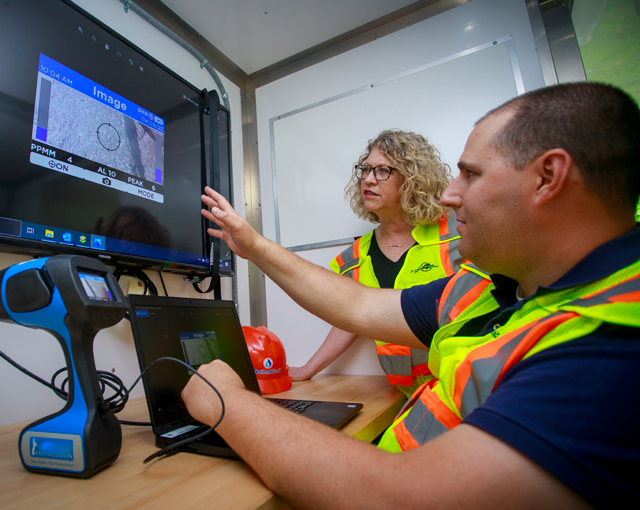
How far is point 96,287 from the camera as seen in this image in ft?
2.32

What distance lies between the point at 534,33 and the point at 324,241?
4.61 ft

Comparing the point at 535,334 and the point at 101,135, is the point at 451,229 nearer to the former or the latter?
the point at 535,334

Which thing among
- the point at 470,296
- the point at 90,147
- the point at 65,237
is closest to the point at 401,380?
the point at 470,296

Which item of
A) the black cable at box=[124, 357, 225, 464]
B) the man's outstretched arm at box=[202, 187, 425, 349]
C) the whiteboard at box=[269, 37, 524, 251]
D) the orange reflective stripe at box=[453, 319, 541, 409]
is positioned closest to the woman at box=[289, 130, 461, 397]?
the whiteboard at box=[269, 37, 524, 251]

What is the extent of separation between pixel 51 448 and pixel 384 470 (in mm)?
615

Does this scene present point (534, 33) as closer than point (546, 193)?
No

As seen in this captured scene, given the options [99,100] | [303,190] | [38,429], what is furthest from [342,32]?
[38,429]

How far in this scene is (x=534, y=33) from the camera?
1665mm

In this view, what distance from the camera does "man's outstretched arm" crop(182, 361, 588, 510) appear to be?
0.43 meters

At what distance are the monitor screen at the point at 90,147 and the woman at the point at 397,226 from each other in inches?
28.7

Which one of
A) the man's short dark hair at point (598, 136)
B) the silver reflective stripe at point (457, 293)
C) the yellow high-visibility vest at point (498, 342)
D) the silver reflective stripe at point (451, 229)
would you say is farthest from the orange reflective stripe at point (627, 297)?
the silver reflective stripe at point (451, 229)

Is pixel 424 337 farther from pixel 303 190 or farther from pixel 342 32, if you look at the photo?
pixel 342 32

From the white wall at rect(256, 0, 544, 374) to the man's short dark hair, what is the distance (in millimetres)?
1101

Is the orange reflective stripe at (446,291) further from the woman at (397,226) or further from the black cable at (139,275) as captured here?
the black cable at (139,275)
